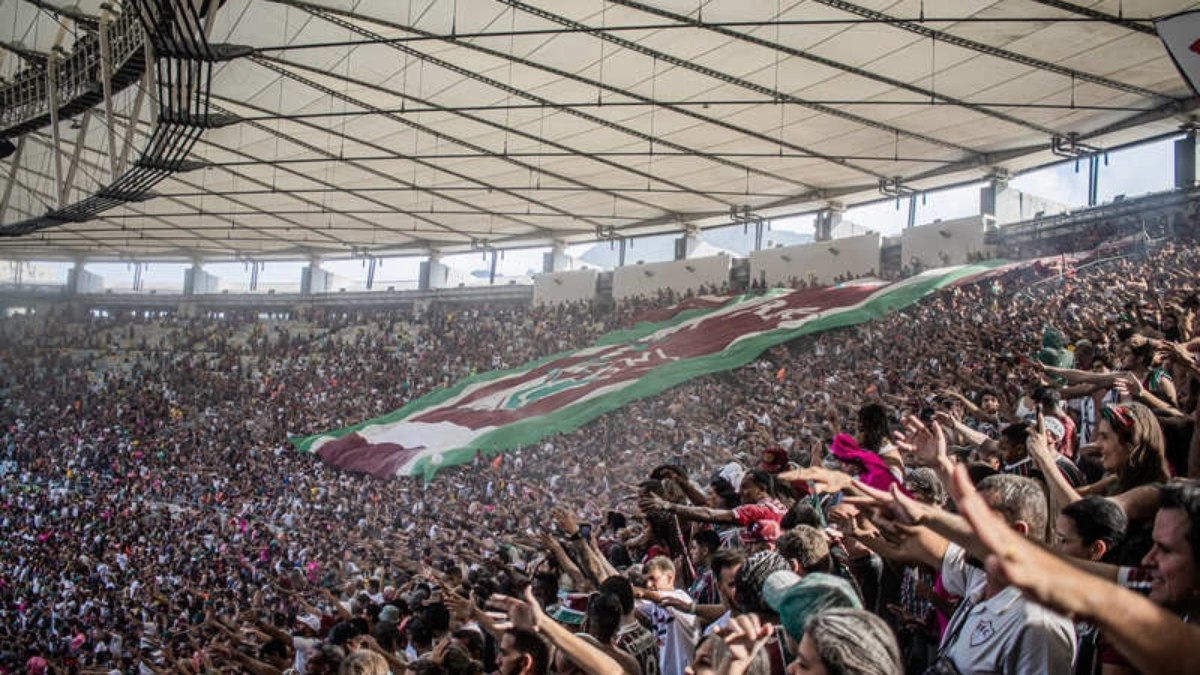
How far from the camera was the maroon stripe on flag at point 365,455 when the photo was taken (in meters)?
19.7

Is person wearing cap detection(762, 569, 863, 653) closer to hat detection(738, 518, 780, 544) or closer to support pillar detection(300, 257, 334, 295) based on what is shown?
hat detection(738, 518, 780, 544)

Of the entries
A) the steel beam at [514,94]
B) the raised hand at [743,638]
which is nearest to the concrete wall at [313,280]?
the steel beam at [514,94]

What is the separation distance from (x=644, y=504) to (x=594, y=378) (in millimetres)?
15805

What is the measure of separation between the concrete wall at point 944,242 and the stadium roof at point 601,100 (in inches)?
53.0

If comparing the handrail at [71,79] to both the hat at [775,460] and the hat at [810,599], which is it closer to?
the hat at [775,460]

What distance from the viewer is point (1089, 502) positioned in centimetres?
265

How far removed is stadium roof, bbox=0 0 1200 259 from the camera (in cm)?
1455

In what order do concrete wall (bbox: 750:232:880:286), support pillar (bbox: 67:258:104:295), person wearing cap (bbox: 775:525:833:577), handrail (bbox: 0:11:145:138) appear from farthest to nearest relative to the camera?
support pillar (bbox: 67:258:104:295) < concrete wall (bbox: 750:232:880:286) < handrail (bbox: 0:11:145:138) < person wearing cap (bbox: 775:525:833:577)

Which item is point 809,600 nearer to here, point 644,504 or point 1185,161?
point 644,504

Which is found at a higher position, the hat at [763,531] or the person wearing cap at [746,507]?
the person wearing cap at [746,507]

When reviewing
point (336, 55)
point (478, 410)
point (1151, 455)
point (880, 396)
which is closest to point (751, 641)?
point (1151, 455)

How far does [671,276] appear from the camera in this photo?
3116 centimetres

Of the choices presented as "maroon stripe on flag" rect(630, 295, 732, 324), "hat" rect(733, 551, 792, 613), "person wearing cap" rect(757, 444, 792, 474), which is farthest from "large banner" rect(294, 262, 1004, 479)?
→ "hat" rect(733, 551, 792, 613)

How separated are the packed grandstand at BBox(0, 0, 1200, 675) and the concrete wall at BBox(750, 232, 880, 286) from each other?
115 mm
